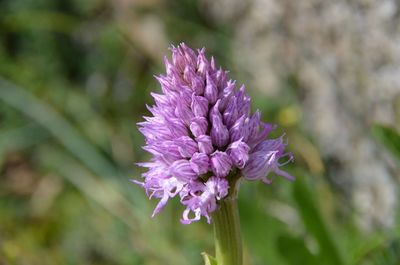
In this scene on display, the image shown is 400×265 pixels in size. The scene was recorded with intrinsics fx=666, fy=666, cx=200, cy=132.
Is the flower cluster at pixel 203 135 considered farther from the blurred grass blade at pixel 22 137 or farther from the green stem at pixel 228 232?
the blurred grass blade at pixel 22 137

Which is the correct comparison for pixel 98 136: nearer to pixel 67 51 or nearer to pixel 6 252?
pixel 67 51

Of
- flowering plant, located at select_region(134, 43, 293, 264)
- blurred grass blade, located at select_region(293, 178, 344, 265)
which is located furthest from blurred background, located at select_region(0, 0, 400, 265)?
flowering plant, located at select_region(134, 43, 293, 264)

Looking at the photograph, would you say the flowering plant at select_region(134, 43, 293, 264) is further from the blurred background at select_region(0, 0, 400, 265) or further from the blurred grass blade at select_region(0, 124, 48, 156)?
the blurred grass blade at select_region(0, 124, 48, 156)

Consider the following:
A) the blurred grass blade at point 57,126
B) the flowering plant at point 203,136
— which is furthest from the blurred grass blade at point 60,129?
the flowering plant at point 203,136

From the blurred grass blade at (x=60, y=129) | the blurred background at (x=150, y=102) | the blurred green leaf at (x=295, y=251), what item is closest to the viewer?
the blurred green leaf at (x=295, y=251)

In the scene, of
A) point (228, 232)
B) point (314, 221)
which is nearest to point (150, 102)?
point (314, 221)

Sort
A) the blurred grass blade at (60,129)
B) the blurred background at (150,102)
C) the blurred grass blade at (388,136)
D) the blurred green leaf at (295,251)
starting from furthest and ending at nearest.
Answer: the blurred grass blade at (60,129) → the blurred background at (150,102) → the blurred green leaf at (295,251) → the blurred grass blade at (388,136)
